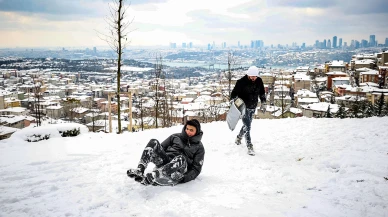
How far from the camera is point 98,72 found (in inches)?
4481

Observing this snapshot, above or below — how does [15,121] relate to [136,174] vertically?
below

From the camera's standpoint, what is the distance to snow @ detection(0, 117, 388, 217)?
3.04 metres

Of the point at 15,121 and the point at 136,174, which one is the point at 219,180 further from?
the point at 15,121

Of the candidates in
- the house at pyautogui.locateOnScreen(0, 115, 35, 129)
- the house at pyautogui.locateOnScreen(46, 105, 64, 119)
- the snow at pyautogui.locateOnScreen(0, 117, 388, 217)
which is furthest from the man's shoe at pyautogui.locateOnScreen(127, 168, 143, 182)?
the house at pyautogui.locateOnScreen(46, 105, 64, 119)

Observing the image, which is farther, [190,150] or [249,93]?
[249,93]

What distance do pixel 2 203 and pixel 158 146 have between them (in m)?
2.11

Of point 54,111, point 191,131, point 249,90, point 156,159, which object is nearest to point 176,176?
point 156,159

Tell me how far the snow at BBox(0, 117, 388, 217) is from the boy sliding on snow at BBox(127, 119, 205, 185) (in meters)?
0.18

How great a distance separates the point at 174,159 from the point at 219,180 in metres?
1.07

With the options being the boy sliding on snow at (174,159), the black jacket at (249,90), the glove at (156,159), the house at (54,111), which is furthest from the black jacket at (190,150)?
the house at (54,111)

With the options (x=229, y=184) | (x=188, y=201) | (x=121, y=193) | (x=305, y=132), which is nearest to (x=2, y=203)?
(x=121, y=193)

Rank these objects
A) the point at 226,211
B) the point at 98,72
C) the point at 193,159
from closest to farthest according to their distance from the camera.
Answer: the point at 226,211, the point at 193,159, the point at 98,72

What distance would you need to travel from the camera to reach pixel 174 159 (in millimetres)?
3652

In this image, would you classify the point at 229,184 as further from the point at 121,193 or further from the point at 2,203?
the point at 2,203
